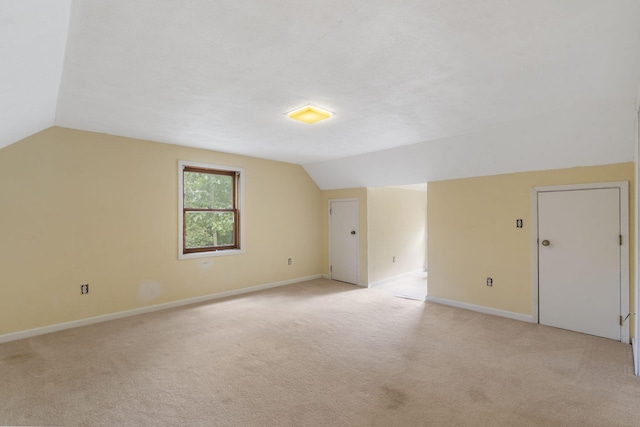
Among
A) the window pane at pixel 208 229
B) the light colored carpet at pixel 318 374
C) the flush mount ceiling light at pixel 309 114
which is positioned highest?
the flush mount ceiling light at pixel 309 114

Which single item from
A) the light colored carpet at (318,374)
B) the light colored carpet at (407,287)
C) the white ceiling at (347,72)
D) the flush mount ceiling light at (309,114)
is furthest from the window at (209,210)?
the light colored carpet at (407,287)

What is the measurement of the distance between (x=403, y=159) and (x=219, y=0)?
3562 mm

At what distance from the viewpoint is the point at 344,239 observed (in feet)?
19.9

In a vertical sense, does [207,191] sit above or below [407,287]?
above

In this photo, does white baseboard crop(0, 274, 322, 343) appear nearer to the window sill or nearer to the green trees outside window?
the window sill

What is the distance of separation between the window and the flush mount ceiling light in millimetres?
2320

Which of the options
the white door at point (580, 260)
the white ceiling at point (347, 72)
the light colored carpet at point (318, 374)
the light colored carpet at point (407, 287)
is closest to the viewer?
the white ceiling at point (347, 72)

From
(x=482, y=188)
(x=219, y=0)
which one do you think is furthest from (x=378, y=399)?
(x=482, y=188)

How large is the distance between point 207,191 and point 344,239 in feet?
8.98

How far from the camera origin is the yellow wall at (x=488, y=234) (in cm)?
377

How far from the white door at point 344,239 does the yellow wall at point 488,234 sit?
152cm

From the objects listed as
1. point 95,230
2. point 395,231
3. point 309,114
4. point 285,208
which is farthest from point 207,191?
point 395,231

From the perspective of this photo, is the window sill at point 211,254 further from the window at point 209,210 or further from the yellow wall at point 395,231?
the yellow wall at point 395,231

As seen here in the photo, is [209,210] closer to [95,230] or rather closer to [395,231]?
[95,230]
